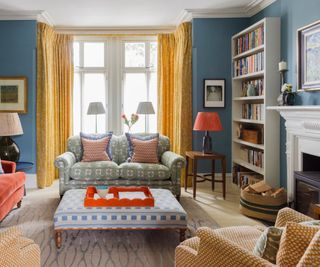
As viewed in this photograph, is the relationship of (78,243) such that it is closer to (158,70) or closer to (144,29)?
(158,70)

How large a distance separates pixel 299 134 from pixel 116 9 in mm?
3289

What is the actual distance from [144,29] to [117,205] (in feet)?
13.9

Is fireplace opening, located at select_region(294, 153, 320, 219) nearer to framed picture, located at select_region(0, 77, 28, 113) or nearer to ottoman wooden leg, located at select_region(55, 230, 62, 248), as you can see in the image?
ottoman wooden leg, located at select_region(55, 230, 62, 248)

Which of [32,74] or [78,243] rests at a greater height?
[32,74]

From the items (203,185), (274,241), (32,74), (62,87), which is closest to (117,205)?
(274,241)

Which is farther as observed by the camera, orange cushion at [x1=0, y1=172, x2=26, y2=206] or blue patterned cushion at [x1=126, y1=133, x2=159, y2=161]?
blue patterned cushion at [x1=126, y1=133, x2=159, y2=161]

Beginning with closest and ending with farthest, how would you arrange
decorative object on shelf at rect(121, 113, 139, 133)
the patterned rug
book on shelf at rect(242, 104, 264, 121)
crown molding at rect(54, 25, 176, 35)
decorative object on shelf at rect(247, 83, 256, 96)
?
the patterned rug
book on shelf at rect(242, 104, 264, 121)
decorative object on shelf at rect(247, 83, 256, 96)
decorative object on shelf at rect(121, 113, 139, 133)
crown molding at rect(54, 25, 176, 35)

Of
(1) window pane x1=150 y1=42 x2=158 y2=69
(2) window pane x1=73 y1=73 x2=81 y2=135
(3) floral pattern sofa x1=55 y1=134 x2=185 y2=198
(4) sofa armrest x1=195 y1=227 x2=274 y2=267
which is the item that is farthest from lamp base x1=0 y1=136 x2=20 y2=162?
(4) sofa armrest x1=195 y1=227 x2=274 y2=267

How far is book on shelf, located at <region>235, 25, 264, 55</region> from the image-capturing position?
5.11m

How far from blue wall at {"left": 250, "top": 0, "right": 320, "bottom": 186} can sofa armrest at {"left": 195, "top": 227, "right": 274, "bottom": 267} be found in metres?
2.73

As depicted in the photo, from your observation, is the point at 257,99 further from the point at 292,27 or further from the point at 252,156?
the point at 292,27

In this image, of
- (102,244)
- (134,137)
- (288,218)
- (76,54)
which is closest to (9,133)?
(134,137)

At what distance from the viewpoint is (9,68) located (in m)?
5.96

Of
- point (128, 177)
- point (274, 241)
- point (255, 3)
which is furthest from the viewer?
point (255, 3)
